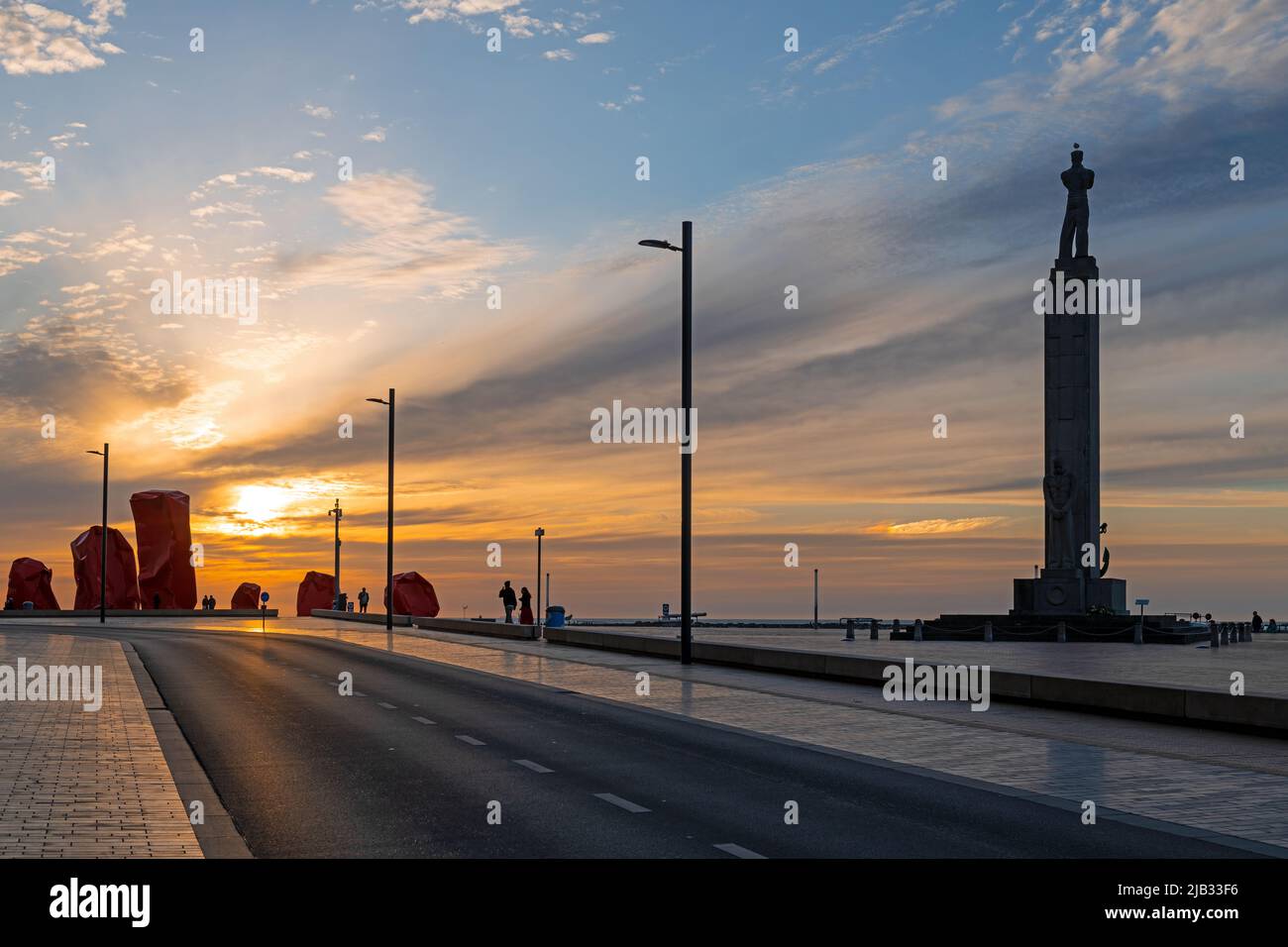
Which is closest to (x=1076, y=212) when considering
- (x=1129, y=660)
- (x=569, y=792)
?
(x=1129, y=660)

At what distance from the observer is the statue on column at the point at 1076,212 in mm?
55938

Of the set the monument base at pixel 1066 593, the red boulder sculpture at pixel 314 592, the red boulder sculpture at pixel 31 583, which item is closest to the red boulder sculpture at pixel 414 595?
the red boulder sculpture at pixel 314 592

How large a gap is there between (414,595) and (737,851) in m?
91.3

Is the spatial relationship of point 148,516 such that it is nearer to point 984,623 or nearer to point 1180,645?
point 984,623

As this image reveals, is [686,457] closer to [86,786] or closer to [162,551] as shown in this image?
[86,786]

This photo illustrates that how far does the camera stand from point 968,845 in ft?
32.6

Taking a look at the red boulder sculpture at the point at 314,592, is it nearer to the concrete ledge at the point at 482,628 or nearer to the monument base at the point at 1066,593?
the concrete ledge at the point at 482,628

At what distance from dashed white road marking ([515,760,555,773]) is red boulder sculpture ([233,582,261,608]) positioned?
329 ft

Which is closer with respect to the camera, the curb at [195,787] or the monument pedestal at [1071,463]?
the curb at [195,787]

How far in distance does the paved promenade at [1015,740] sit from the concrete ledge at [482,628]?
1334 cm

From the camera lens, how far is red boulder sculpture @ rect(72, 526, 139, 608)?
10125cm
